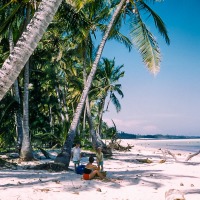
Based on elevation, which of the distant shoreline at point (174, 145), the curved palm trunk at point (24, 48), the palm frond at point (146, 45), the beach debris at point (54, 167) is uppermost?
the palm frond at point (146, 45)

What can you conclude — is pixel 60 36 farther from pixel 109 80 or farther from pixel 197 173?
pixel 197 173

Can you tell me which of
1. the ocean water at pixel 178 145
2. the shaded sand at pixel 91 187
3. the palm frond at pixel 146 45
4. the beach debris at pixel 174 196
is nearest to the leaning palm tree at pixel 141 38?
the palm frond at pixel 146 45

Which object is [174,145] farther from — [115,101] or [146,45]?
[146,45]

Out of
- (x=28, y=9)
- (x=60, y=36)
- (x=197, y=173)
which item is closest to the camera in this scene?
(x=197, y=173)

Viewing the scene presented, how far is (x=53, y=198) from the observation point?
6094 mm

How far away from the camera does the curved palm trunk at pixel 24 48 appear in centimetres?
398

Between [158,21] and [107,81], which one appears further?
[107,81]

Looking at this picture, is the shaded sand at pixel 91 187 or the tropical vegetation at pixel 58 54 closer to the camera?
the tropical vegetation at pixel 58 54

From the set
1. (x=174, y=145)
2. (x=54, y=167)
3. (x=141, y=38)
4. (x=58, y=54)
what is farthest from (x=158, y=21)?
(x=174, y=145)

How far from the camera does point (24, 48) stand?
4055mm

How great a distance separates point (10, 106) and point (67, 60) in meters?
12.7

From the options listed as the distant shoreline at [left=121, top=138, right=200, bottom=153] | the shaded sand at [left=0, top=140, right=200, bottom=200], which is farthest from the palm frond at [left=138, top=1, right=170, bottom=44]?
the distant shoreline at [left=121, top=138, right=200, bottom=153]

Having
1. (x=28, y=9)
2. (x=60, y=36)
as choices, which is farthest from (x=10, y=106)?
(x=60, y=36)

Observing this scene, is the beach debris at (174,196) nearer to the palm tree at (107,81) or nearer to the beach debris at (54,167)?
the beach debris at (54,167)
